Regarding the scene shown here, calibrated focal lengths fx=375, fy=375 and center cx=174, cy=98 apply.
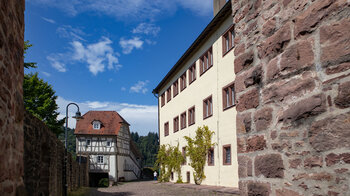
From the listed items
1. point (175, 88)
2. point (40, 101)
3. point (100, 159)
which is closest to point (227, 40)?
point (175, 88)

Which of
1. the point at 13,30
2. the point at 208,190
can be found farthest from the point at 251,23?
the point at 208,190

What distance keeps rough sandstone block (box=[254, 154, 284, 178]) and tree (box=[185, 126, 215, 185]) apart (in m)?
14.9

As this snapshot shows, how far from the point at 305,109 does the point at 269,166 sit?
0.70 meters

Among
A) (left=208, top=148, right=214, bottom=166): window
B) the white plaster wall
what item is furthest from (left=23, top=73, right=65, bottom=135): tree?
(left=208, top=148, right=214, bottom=166): window

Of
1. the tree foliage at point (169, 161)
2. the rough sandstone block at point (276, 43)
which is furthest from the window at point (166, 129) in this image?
the rough sandstone block at point (276, 43)

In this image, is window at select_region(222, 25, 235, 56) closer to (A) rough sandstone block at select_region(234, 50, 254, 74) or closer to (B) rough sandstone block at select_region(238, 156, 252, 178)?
(A) rough sandstone block at select_region(234, 50, 254, 74)

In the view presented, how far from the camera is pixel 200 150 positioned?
1917 cm

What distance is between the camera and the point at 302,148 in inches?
117

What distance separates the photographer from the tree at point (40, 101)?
102 ft

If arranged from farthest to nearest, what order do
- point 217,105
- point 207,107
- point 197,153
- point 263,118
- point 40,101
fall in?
point 40,101, point 207,107, point 197,153, point 217,105, point 263,118

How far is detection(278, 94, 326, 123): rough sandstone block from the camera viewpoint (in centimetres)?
279

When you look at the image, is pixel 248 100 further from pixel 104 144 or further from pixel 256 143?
pixel 104 144

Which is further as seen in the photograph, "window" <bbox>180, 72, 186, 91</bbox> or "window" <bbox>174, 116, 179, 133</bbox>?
"window" <bbox>174, 116, 179, 133</bbox>

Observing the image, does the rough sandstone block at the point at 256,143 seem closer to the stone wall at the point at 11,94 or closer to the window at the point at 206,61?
the stone wall at the point at 11,94
